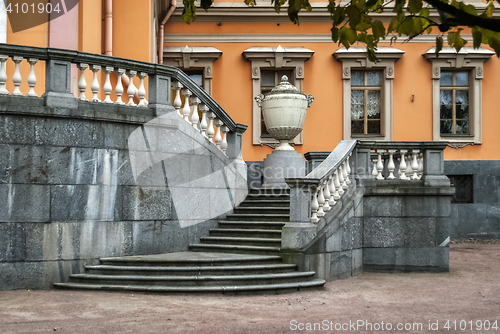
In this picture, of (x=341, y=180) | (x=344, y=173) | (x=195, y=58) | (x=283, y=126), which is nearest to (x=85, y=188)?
(x=341, y=180)

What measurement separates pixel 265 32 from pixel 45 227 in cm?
1147

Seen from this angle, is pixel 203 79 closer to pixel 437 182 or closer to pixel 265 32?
pixel 265 32

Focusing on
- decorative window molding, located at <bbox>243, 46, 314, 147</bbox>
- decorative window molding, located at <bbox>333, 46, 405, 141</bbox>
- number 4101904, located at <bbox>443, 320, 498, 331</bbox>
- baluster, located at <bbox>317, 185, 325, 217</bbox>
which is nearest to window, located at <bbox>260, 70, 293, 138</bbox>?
decorative window molding, located at <bbox>243, 46, 314, 147</bbox>

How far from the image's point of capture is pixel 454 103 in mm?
17547

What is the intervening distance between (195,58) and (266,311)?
1221 centimetres

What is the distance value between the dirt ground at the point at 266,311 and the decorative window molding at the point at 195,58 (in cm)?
1030

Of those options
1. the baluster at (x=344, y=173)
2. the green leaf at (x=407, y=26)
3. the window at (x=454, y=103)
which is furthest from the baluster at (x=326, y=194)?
the window at (x=454, y=103)

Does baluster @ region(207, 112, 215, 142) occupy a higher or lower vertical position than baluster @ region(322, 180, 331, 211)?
higher

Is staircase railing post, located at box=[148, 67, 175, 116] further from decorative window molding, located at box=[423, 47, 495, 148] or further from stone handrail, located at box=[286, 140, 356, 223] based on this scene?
decorative window molding, located at box=[423, 47, 495, 148]

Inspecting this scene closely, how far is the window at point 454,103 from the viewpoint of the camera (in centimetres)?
1750

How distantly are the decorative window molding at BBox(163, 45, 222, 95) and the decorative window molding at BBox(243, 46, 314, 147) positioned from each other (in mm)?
1104

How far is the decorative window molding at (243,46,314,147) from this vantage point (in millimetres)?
17047

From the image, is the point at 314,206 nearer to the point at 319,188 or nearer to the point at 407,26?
the point at 319,188

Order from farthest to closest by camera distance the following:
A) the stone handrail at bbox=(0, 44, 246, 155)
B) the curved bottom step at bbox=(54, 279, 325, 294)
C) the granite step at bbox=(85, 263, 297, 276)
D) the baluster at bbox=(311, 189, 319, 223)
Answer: the baluster at bbox=(311, 189, 319, 223) → the stone handrail at bbox=(0, 44, 246, 155) → the granite step at bbox=(85, 263, 297, 276) → the curved bottom step at bbox=(54, 279, 325, 294)
